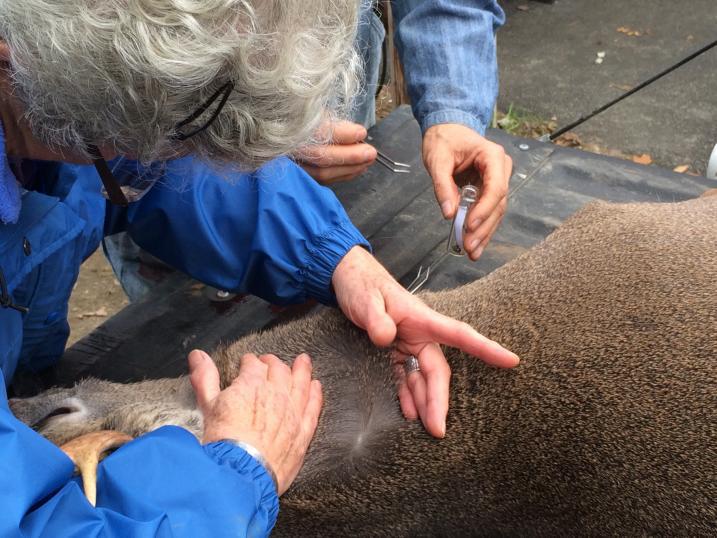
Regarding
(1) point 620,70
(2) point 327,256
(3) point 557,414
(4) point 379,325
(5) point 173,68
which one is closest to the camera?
(5) point 173,68

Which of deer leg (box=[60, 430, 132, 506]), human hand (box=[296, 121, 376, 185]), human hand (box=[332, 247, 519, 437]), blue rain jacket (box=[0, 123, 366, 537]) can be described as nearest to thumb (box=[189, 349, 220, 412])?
deer leg (box=[60, 430, 132, 506])

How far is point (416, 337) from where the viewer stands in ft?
7.45

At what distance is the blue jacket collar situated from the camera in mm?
1818

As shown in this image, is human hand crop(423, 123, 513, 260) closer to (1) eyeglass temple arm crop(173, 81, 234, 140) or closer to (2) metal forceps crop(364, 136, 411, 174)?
(2) metal forceps crop(364, 136, 411, 174)

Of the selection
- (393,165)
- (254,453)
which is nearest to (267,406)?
(254,453)

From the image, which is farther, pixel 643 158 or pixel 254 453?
pixel 643 158

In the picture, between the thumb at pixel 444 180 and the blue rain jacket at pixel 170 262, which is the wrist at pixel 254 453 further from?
the thumb at pixel 444 180

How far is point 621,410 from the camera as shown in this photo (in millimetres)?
1979

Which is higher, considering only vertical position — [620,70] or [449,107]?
[449,107]

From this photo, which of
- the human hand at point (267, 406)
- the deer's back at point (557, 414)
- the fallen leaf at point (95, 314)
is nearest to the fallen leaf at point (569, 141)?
the fallen leaf at point (95, 314)

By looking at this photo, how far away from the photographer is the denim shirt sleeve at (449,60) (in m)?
3.06

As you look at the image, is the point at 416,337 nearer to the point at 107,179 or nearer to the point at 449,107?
the point at 107,179

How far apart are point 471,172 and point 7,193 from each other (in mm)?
1578

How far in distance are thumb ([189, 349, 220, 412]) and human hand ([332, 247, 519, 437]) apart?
436 millimetres
